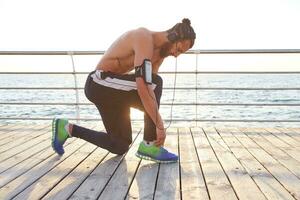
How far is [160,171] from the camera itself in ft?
9.20

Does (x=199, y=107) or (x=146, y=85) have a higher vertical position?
(x=146, y=85)

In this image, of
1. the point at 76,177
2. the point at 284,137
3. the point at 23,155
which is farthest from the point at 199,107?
the point at 76,177

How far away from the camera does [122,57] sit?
3043 millimetres

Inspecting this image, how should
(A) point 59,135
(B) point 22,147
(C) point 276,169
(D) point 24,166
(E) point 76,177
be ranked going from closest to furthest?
1. (E) point 76,177
2. (C) point 276,169
3. (D) point 24,166
4. (A) point 59,135
5. (B) point 22,147

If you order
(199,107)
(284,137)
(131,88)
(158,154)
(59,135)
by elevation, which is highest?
(131,88)

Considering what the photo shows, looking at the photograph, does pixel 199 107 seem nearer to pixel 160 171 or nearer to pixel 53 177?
pixel 160 171

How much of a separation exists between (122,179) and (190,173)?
47 centimetres

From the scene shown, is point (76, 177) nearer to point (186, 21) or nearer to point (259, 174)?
point (259, 174)

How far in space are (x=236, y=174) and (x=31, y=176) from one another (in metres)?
1.33

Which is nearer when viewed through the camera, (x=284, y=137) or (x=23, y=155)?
(x=23, y=155)

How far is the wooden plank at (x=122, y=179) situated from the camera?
2244 mm

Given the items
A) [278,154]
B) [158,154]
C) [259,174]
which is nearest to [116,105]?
[158,154]

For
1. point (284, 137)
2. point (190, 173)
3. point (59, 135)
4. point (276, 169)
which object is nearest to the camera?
point (190, 173)

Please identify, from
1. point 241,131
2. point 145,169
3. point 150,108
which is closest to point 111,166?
point 145,169
